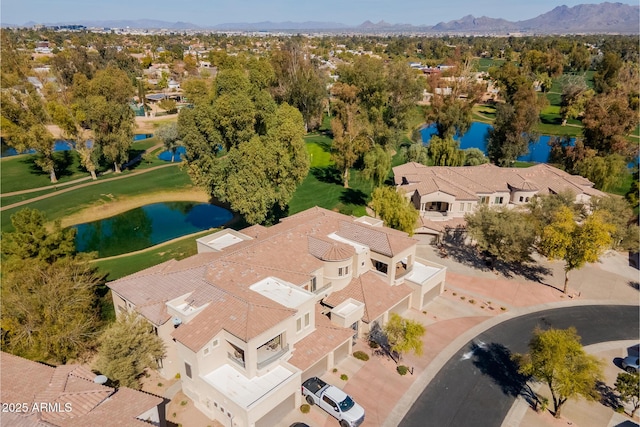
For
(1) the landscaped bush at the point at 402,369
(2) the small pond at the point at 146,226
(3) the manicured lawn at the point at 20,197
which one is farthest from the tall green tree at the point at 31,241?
(3) the manicured lawn at the point at 20,197

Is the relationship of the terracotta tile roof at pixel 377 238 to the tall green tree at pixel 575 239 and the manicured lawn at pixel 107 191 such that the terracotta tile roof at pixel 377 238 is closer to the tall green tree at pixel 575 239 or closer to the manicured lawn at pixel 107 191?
the tall green tree at pixel 575 239

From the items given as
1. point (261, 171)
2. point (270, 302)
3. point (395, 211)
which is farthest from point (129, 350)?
point (395, 211)

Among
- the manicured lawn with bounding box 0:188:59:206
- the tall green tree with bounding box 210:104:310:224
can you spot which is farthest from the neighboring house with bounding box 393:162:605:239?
the manicured lawn with bounding box 0:188:59:206

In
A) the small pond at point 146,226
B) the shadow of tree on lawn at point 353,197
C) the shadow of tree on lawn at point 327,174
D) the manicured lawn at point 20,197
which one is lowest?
the small pond at point 146,226

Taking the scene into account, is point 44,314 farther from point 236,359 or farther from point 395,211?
point 395,211

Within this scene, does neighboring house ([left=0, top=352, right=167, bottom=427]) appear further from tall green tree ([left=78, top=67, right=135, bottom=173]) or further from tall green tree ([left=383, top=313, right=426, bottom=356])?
tall green tree ([left=78, top=67, right=135, bottom=173])
